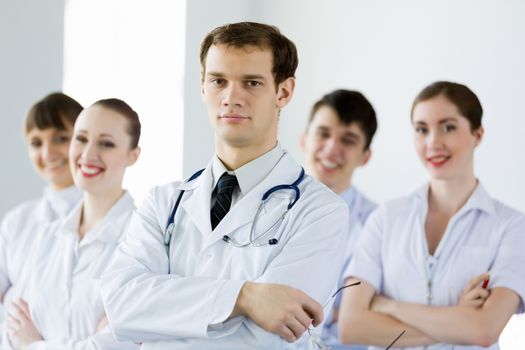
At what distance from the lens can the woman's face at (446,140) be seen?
264 cm

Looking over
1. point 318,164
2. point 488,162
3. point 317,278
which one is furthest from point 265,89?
point 488,162

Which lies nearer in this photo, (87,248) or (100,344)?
(100,344)

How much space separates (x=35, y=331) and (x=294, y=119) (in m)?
3.07

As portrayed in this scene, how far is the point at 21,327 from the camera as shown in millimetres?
2547

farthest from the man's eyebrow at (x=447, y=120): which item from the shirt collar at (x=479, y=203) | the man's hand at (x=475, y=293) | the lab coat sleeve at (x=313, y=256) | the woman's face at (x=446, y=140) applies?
the lab coat sleeve at (x=313, y=256)

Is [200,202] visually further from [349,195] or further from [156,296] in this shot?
[349,195]

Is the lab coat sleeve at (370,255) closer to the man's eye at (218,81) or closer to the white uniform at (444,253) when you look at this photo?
the white uniform at (444,253)

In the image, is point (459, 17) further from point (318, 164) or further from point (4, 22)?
point (4, 22)

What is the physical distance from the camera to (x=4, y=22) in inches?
190

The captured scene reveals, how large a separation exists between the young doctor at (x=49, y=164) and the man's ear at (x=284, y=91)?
1.35 m

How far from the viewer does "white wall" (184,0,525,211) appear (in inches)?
164

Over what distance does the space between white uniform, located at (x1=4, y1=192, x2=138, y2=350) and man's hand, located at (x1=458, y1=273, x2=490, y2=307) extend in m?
1.08

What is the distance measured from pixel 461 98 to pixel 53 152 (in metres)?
1.57

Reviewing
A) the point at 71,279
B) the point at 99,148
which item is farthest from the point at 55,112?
the point at 71,279
